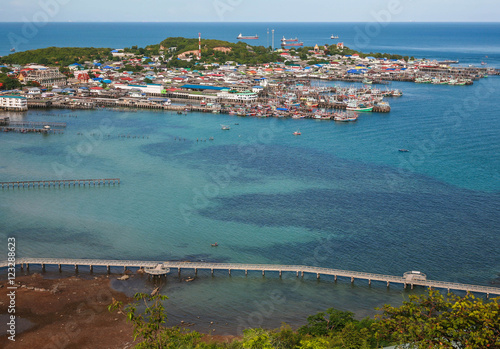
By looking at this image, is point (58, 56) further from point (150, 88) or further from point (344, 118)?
point (344, 118)

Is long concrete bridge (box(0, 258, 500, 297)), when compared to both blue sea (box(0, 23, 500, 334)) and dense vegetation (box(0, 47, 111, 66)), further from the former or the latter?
dense vegetation (box(0, 47, 111, 66))

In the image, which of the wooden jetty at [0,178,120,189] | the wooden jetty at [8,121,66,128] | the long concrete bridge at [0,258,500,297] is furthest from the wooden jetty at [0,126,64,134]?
the long concrete bridge at [0,258,500,297]

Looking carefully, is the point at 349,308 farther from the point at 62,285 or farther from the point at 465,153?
the point at 465,153

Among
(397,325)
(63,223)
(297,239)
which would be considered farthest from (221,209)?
(397,325)

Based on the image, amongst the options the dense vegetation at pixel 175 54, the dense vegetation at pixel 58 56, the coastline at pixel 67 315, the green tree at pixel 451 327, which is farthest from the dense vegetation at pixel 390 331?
the dense vegetation at pixel 58 56

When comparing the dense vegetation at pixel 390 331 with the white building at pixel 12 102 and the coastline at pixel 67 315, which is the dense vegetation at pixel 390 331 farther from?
the white building at pixel 12 102

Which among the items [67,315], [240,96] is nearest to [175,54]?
[240,96]
